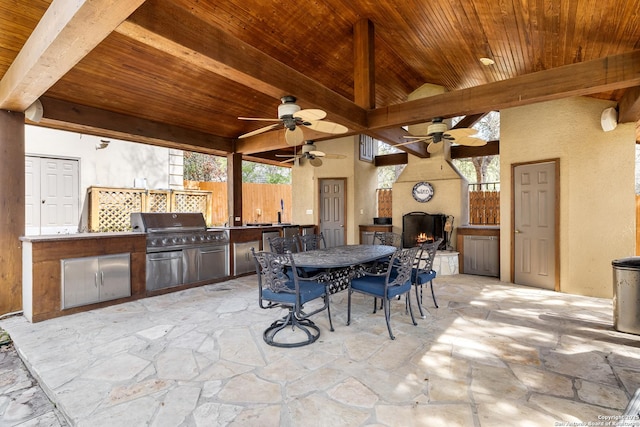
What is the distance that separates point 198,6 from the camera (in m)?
3.29

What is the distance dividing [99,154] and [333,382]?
834cm

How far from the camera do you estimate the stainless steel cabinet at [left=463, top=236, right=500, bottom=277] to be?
5648mm

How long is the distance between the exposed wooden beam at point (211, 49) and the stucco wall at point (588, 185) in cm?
360

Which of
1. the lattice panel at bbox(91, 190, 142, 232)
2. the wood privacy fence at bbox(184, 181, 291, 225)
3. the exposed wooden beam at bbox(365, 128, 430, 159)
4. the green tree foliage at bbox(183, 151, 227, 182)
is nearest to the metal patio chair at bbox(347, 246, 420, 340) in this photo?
the exposed wooden beam at bbox(365, 128, 430, 159)

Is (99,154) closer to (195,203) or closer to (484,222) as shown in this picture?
(195,203)

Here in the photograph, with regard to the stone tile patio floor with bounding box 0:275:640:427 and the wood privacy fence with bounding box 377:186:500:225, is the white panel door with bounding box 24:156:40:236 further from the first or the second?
the wood privacy fence with bounding box 377:186:500:225

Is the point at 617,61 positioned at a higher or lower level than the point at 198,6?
lower

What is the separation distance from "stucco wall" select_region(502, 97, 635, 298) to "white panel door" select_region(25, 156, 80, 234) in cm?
959

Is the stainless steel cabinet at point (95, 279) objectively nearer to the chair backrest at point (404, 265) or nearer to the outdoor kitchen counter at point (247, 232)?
the outdoor kitchen counter at point (247, 232)

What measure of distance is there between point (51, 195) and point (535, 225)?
32.1ft

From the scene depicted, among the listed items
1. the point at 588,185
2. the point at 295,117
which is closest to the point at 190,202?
the point at 295,117

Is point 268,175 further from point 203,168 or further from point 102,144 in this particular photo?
point 102,144

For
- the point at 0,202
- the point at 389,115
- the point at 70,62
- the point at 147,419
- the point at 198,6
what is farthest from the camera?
the point at 389,115

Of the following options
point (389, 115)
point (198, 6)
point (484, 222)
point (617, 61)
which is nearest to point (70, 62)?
point (198, 6)
